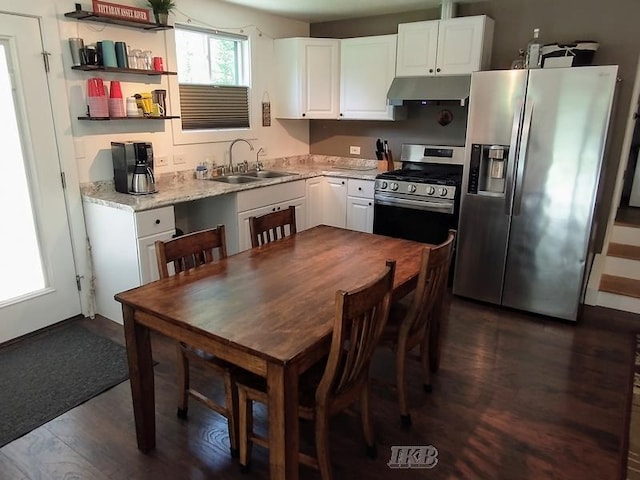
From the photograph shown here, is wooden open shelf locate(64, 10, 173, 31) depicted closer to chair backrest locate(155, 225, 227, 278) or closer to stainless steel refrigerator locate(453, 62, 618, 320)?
chair backrest locate(155, 225, 227, 278)

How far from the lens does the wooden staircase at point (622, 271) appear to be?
3.61m

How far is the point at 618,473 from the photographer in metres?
1.97

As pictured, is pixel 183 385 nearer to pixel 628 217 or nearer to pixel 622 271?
pixel 622 271

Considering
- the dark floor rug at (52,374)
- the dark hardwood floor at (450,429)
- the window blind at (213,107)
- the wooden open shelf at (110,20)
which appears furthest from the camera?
the window blind at (213,107)

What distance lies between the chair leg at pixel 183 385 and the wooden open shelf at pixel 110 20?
2.28 meters

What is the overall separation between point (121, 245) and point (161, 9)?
174 cm

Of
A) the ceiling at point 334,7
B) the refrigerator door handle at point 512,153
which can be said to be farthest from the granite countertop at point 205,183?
the ceiling at point 334,7

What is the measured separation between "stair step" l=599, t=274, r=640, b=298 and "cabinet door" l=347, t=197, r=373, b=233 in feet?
6.57

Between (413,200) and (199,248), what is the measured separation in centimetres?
229

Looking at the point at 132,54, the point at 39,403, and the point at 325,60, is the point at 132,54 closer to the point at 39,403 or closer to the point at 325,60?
the point at 325,60

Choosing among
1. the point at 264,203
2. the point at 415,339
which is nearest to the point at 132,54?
the point at 264,203

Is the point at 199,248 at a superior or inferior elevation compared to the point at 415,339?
superior

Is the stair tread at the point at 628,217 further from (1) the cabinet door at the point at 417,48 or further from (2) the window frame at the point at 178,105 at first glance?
(2) the window frame at the point at 178,105

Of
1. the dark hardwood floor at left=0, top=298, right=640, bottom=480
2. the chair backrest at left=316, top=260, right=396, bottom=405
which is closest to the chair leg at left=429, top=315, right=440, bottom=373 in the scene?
the dark hardwood floor at left=0, top=298, right=640, bottom=480
